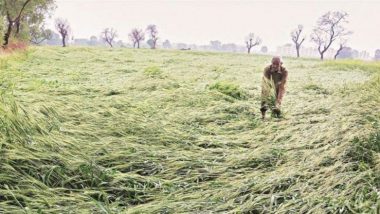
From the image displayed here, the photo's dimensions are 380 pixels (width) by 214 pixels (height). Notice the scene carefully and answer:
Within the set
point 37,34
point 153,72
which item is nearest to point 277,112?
point 153,72

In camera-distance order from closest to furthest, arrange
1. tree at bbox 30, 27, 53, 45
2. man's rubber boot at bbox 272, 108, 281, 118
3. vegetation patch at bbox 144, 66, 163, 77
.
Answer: man's rubber boot at bbox 272, 108, 281, 118, vegetation patch at bbox 144, 66, 163, 77, tree at bbox 30, 27, 53, 45

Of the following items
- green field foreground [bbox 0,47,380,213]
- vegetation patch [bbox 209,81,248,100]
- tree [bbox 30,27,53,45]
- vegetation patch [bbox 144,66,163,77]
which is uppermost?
tree [bbox 30,27,53,45]

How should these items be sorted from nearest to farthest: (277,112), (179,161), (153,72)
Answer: (179,161) → (277,112) → (153,72)

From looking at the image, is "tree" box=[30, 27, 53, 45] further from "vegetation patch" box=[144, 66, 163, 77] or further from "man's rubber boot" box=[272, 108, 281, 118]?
"man's rubber boot" box=[272, 108, 281, 118]

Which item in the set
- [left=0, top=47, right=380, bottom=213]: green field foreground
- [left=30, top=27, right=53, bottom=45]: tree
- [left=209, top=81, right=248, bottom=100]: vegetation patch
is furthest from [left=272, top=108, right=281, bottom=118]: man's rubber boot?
[left=30, top=27, right=53, bottom=45]: tree

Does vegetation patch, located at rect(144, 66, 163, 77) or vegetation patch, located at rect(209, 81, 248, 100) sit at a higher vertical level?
vegetation patch, located at rect(144, 66, 163, 77)

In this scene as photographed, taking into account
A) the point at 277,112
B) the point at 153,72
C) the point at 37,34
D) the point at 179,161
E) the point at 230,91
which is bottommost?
the point at 179,161

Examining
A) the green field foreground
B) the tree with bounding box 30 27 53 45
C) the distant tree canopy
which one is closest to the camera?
the green field foreground

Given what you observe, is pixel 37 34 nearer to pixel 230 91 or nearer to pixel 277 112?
pixel 230 91

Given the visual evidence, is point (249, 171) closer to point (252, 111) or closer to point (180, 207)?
point (180, 207)

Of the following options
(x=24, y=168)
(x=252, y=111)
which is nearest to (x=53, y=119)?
(x=24, y=168)

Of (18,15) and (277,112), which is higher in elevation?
(18,15)

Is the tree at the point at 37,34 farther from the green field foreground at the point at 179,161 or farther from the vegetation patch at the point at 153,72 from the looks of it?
the green field foreground at the point at 179,161

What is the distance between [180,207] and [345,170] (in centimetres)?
154
